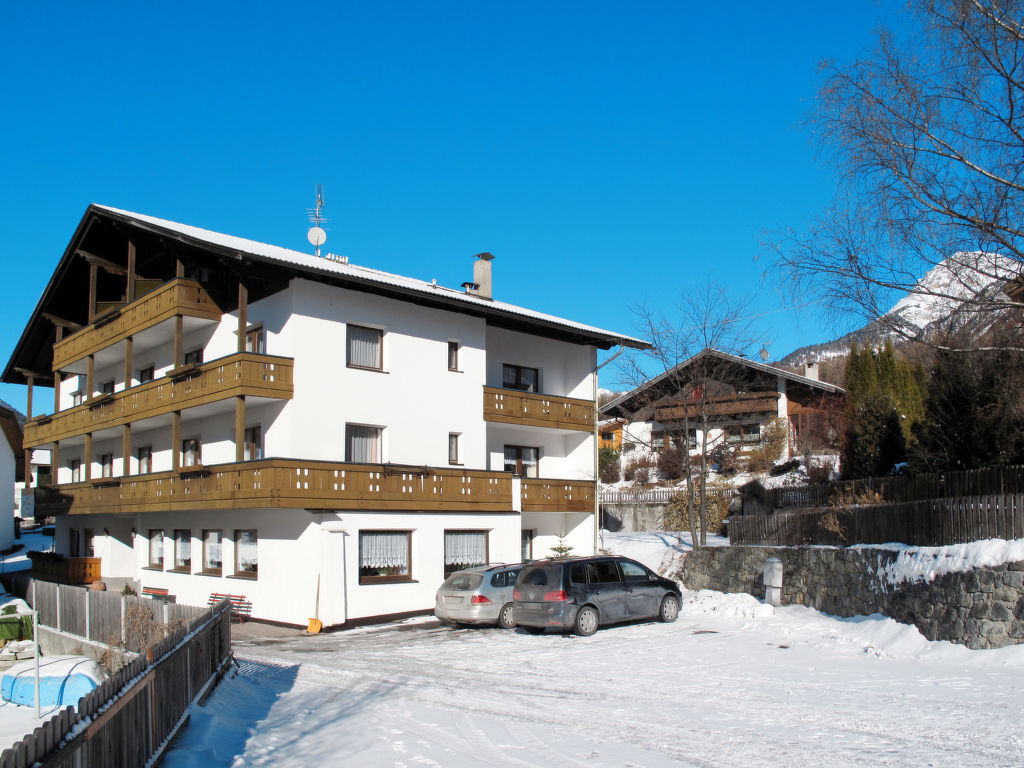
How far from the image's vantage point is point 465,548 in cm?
2555

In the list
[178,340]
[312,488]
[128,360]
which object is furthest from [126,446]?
[312,488]

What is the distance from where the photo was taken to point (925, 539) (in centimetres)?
1661

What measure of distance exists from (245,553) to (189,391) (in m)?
4.76

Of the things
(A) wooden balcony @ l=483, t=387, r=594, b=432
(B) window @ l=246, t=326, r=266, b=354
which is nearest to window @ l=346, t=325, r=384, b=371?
(B) window @ l=246, t=326, r=266, b=354

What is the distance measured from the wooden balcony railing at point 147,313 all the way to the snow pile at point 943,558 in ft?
62.1

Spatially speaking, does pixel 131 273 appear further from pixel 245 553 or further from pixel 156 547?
pixel 245 553

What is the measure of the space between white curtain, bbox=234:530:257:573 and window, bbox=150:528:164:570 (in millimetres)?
6123

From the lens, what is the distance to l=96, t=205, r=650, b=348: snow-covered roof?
22688 mm

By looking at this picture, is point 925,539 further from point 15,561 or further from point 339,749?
point 15,561

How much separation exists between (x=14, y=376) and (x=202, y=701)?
3559 cm

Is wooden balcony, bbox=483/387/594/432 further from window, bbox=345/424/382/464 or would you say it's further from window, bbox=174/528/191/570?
window, bbox=174/528/191/570

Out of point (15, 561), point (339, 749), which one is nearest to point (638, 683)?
point (339, 749)

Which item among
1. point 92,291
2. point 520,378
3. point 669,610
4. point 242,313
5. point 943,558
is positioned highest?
point 92,291

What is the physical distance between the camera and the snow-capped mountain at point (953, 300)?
11.2 meters
